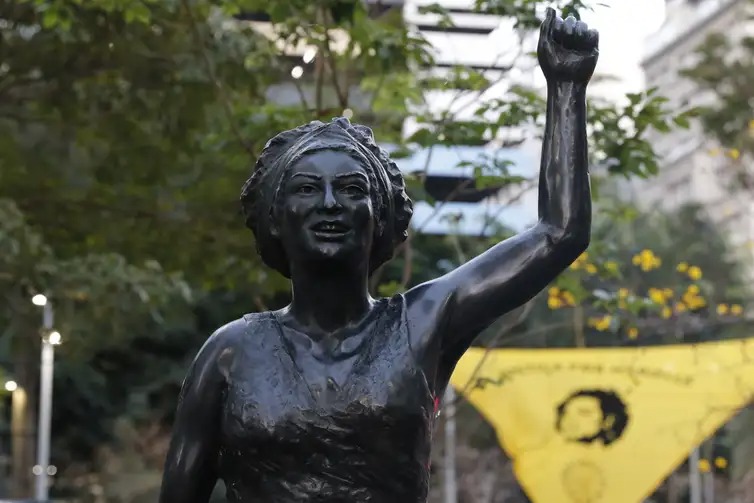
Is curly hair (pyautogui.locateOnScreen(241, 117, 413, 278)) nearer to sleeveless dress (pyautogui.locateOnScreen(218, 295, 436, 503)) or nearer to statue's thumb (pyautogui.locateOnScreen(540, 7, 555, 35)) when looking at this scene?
sleeveless dress (pyautogui.locateOnScreen(218, 295, 436, 503))

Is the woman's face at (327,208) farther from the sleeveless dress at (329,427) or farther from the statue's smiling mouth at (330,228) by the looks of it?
the sleeveless dress at (329,427)

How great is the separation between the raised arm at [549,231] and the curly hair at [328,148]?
0.13 meters

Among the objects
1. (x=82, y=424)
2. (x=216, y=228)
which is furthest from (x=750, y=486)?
(x=216, y=228)

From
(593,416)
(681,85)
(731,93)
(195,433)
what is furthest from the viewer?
(681,85)

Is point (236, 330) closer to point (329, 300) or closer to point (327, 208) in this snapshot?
point (329, 300)

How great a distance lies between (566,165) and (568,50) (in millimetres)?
228

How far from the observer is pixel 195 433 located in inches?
87.5

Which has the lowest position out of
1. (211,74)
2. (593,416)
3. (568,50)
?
(593,416)

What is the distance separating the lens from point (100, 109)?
9125mm

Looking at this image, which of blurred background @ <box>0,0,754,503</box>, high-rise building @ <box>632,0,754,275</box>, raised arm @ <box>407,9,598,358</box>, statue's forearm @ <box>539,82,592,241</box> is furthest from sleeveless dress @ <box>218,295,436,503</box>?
high-rise building @ <box>632,0,754,275</box>

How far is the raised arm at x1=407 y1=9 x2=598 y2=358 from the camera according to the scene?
2.28 m

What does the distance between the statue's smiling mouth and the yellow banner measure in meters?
11.8

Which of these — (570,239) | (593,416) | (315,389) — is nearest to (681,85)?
(593,416)

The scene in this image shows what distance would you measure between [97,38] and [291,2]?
1969 millimetres
